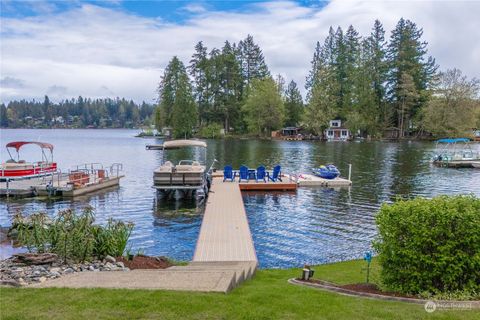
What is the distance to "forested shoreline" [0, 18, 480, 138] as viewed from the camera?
76.8 m

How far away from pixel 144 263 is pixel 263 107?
78.3 meters

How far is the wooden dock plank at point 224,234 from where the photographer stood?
11047mm

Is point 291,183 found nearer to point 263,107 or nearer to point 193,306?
point 193,306

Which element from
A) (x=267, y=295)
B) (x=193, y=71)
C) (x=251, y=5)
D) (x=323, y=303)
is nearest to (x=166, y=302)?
(x=267, y=295)

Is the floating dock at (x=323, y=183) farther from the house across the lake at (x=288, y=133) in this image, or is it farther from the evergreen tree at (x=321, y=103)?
the house across the lake at (x=288, y=133)

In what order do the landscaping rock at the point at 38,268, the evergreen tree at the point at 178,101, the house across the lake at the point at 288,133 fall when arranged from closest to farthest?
the landscaping rock at the point at 38,268 < the evergreen tree at the point at 178,101 < the house across the lake at the point at 288,133

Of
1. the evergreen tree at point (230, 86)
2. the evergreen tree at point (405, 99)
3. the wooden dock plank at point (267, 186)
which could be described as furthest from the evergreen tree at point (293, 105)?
the wooden dock plank at point (267, 186)

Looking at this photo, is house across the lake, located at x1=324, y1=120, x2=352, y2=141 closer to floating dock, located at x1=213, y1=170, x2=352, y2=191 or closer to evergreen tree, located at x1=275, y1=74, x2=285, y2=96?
evergreen tree, located at x1=275, y1=74, x2=285, y2=96

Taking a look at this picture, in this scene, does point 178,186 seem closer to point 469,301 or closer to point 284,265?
point 284,265

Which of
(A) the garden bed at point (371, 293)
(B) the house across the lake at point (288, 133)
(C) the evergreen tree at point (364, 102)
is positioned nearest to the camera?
(A) the garden bed at point (371, 293)

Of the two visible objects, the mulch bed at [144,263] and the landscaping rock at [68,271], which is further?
the mulch bed at [144,263]

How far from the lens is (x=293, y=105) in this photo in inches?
3848

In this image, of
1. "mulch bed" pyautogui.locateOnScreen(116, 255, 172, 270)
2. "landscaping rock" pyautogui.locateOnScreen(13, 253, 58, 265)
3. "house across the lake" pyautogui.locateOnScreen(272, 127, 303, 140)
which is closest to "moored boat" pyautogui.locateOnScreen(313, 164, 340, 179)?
"mulch bed" pyautogui.locateOnScreen(116, 255, 172, 270)

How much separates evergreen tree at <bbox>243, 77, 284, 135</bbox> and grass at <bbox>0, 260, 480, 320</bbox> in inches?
3180
